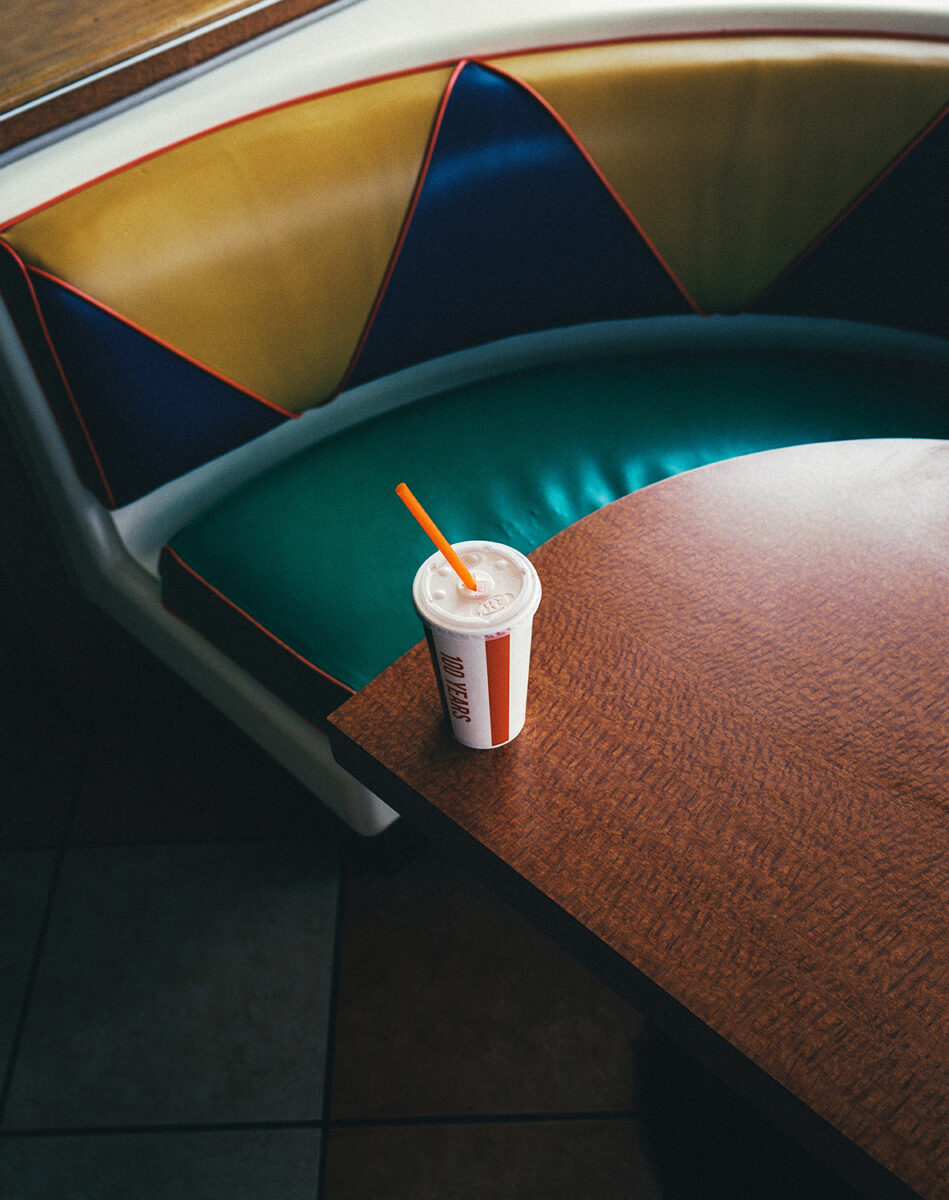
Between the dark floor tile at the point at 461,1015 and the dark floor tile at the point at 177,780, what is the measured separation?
23cm

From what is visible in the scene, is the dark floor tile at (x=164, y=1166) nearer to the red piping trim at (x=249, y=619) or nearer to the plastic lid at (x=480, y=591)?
the red piping trim at (x=249, y=619)

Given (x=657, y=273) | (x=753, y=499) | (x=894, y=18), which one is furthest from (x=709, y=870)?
(x=894, y=18)

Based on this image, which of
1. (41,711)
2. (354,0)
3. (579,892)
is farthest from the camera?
(41,711)

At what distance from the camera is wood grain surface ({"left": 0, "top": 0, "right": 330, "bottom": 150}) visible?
126 cm

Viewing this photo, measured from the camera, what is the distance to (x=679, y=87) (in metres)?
1.41

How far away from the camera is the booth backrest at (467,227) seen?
1209 mm

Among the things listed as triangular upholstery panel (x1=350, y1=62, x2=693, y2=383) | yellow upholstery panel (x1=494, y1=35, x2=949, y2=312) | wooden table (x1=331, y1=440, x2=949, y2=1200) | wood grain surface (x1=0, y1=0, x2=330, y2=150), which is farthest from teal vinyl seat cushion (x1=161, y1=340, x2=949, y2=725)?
wood grain surface (x1=0, y1=0, x2=330, y2=150)

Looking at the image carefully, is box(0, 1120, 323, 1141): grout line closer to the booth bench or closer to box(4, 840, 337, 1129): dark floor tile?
box(4, 840, 337, 1129): dark floor tile

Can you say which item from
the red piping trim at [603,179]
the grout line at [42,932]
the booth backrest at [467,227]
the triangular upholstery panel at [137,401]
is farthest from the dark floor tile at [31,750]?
the red piping trim at [603,179]

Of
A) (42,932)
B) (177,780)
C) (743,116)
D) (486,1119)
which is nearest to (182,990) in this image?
(42,932)

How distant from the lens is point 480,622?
2.15 ft

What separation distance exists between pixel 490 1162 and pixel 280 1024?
1.31ft

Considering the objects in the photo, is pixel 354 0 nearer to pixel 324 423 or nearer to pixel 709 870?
pixel 324 423

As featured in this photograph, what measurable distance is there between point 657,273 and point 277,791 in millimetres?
1217
